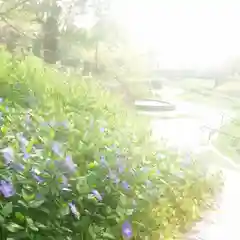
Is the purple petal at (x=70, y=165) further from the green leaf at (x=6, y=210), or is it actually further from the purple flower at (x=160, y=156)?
the purple flower at (x=160, y=156)

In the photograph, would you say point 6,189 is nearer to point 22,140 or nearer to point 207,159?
point 22,140

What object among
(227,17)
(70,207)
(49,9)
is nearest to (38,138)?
(70,207)

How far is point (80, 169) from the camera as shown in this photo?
130cm

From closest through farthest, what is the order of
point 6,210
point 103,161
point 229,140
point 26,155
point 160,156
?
point 6,210 → point 26,155 → point 103,161 → point 160,156 → point 229,140

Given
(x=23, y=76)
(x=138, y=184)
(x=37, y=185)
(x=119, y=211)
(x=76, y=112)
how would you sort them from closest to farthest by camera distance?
(x=37, y=185) < (x=119, y=211) < (x=138, y=184) < (x=76, y=112) < (x=23, y=76)

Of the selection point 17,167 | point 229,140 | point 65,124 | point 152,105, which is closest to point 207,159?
point 229,140

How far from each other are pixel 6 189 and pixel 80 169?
0.74 feet

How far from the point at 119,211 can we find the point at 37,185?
0.24m

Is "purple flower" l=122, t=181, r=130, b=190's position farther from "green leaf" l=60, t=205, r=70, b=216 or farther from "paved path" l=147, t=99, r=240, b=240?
"paved path" l=147, t=99, r=240, b=240

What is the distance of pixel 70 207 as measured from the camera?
121 cm

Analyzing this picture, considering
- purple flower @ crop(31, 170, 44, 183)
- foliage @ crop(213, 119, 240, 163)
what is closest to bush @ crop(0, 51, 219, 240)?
purple flower @ crop(31, 170, 44, 183)

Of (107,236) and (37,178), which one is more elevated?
(37,178)

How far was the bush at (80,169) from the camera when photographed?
1.17m

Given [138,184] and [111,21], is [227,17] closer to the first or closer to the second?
[111,21]
